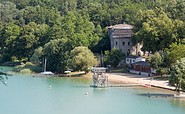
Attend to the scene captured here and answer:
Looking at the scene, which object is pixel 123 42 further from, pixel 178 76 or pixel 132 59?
pixel 178 76

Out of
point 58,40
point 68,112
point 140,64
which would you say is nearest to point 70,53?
point 58,40

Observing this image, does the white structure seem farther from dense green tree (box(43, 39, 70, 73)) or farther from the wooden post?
the wooden post

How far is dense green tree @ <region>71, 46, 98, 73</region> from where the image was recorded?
44562 mm

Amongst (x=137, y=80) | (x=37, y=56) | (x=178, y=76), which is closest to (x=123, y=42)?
(x=37, y=56)

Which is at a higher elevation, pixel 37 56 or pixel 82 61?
pixel 37 56

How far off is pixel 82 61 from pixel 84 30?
39.3ft

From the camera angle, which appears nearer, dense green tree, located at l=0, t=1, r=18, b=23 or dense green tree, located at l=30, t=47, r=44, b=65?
dense green tree, located at l=30, t=47, r=44, b=65

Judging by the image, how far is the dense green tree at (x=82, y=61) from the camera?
146ft

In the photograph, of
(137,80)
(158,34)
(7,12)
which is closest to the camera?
(137,80)

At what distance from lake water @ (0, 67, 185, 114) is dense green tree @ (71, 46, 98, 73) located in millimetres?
3697

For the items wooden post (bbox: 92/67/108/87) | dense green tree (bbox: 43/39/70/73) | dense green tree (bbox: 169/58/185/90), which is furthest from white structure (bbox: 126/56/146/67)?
dense green tree (bbox: 169/58/185/90)

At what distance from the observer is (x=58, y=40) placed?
49.9 metres

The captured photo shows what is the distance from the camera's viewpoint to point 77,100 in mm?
32938

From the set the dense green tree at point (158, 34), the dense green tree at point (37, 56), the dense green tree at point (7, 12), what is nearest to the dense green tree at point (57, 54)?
the dense green tree at point (37, 56)
